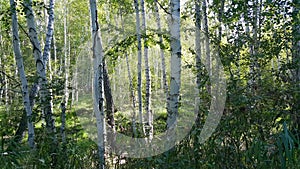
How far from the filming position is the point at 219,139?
288 centimetres

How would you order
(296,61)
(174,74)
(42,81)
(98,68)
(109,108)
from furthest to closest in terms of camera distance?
(109,108) → (42,81) → (98,68) → (296,61) → (174,74)

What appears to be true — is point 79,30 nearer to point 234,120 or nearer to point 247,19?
point 247,19

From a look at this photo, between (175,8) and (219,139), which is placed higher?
(175,8)

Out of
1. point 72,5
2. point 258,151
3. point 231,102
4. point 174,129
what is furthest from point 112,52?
point 72,5

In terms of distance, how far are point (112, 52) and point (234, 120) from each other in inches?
71.1

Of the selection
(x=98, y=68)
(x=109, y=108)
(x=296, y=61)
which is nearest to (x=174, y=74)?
(x=98, y=68)

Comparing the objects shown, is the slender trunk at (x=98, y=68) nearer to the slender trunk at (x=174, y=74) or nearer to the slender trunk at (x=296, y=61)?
the slender trunk at (x=174, y=74)

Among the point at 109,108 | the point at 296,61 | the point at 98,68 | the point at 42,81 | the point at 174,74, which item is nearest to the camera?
the point at 174,74

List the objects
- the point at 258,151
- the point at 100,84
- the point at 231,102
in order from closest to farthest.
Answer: the point at 258,151, the point at 231,102, the point at 100,84

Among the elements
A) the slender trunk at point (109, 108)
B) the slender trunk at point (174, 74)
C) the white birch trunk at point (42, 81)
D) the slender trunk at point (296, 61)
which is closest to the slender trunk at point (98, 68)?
the white birch trunk at point (42, 81)

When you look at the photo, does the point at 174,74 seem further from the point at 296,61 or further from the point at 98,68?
the point at 296,61

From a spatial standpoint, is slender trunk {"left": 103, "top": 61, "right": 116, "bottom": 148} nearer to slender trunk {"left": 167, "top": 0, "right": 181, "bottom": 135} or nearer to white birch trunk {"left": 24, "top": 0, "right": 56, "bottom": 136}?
white birch trunk {"left": 24, "top": 0, "right": 56, "bottom": 136}

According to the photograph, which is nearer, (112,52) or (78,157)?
(78,157)

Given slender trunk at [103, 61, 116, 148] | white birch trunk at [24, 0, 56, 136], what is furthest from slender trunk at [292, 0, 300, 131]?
slender trunk at [103, 61, 116, 148]
